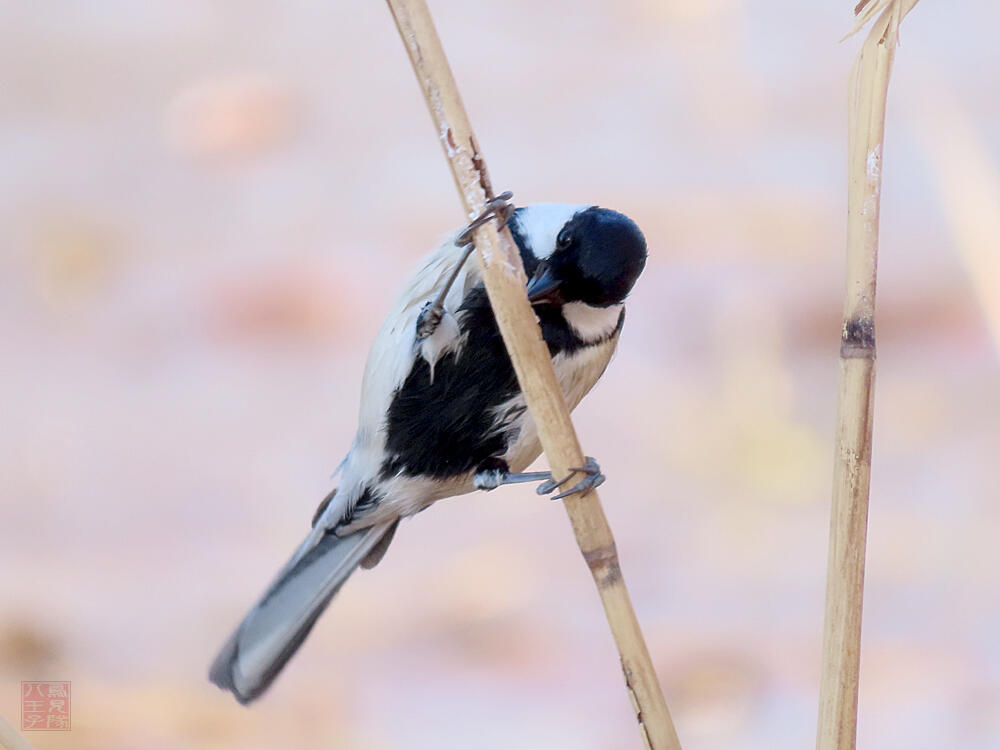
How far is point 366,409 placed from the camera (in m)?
0.93

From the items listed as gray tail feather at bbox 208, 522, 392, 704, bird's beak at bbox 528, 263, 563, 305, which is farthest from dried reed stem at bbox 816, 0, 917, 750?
gray tail feather at bbox 208, 522, 392, 704

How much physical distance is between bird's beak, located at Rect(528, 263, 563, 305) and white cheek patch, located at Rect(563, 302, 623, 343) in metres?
0.02

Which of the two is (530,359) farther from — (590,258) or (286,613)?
(286,613)

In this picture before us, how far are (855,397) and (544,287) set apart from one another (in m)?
0.37

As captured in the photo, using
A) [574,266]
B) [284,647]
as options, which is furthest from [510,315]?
[284,647]

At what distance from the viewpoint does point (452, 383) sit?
90 centimetres

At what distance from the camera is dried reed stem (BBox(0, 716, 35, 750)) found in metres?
0.57

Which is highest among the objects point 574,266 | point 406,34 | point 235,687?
point 406,34

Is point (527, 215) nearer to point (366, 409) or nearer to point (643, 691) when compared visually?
point (366, 409)

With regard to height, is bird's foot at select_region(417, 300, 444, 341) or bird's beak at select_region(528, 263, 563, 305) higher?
bird's beak at select_region(528, 263, 563, 305)

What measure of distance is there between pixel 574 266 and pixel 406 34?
379 mm

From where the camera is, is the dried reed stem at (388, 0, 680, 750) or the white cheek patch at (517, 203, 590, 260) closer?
the dried reed stem at (388, 0, 680, 750)

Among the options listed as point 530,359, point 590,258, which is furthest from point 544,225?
point 530,359

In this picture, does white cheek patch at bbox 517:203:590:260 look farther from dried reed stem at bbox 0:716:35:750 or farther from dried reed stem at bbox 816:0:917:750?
dried reed stem at bbox 0:716:35:750
